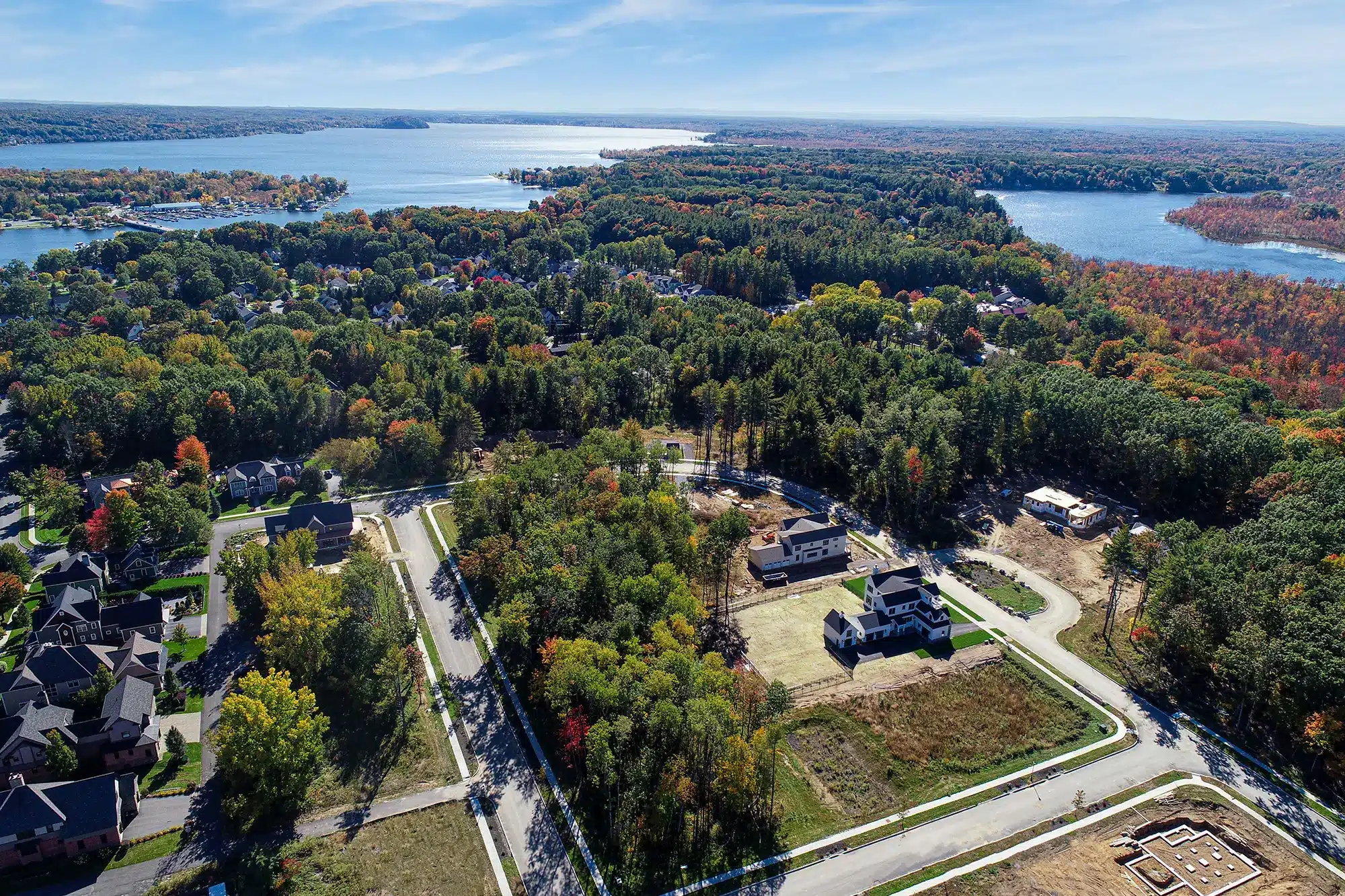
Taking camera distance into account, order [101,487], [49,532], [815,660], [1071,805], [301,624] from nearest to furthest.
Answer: [1071,805] < [301,624] < [815,660] < [49,532] < [101,487]

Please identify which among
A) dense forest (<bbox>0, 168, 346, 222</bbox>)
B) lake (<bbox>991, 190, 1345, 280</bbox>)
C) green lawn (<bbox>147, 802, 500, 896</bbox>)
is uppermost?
dense forest (<bbox>0, 168, 346, 222</bbox>)

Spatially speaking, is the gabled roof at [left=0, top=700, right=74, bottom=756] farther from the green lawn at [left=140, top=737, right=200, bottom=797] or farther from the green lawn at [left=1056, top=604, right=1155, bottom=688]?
the green lawn at [left=1056, top=604, right=1155, bottom=688]

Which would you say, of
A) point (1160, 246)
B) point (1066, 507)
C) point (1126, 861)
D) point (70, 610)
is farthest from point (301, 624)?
point (1160, 246)

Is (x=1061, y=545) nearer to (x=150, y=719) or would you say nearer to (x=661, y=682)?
(x=661, y=682)

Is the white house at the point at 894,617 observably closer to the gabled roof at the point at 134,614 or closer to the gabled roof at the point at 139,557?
the gabled roof at the point at 134,614

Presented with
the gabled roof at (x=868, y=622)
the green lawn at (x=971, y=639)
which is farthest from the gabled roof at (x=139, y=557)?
the green lawn at (x=971, y=639)

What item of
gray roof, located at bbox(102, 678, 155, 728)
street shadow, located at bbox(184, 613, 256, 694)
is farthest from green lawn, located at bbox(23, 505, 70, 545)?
gray roof, located at bbox(102, 678, 155, 728)

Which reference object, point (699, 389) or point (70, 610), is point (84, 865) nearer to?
point (70, 610)
